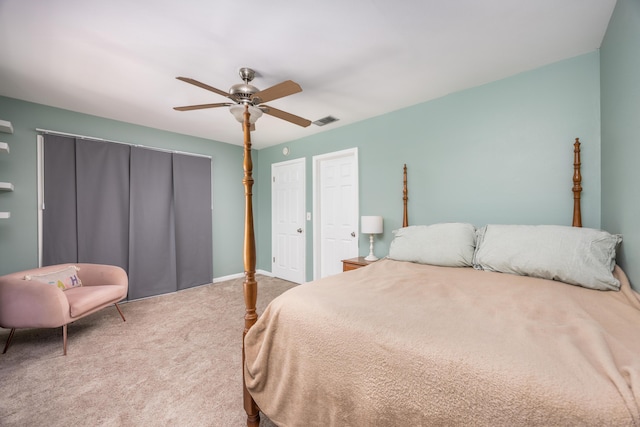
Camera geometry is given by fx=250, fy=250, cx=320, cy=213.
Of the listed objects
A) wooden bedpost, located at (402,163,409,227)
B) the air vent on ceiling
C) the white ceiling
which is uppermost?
the white ceiling

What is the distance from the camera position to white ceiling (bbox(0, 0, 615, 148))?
1546 millimetres

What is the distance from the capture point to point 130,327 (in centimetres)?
261

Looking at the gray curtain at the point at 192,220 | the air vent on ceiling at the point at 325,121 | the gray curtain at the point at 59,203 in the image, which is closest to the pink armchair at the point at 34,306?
the gray curtain at the point at 59,203

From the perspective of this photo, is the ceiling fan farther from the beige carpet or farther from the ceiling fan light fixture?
the beige carpet

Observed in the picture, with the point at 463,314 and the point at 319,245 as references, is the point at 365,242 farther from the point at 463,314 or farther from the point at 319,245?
the point at 463,314

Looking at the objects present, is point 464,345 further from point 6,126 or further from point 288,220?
point 6,126

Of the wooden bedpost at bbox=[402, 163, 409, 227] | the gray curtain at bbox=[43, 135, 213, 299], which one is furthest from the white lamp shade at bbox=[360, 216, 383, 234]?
the gray curtain at bbox=[43, 135, 213, 299]

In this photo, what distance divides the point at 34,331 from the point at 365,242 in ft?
12.1

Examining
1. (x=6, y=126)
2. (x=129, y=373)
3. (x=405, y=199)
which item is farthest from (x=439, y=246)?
(x=6, y=126)

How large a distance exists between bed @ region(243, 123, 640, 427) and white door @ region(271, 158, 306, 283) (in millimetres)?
2497

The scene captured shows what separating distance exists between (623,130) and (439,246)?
1291 mm

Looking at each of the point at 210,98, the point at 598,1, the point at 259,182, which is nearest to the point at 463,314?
the point at 598,1

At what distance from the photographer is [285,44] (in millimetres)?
1858

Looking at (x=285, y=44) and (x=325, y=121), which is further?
(x=325, y=121)
